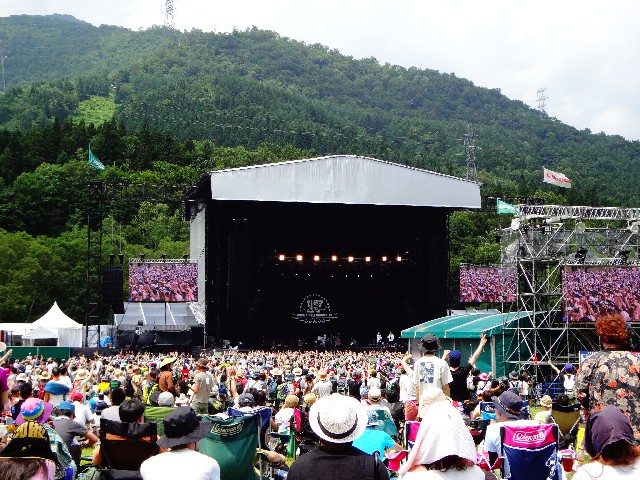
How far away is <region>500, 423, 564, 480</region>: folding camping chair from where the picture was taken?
259 inches

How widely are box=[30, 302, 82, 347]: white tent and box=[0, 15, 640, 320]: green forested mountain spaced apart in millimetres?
16461

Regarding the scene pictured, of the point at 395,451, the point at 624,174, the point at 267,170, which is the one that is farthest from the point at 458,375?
the point at 624,174

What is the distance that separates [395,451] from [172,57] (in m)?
146

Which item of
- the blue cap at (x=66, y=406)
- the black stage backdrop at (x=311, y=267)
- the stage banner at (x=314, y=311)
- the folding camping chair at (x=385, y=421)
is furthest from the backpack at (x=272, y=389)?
the stage banner at (x=314, y=311)

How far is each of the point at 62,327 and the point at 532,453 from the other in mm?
34242

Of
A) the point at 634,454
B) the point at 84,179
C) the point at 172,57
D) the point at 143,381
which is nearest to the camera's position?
the point at 634,454

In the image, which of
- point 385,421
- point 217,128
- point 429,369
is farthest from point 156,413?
point 217,128

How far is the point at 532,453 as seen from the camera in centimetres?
658

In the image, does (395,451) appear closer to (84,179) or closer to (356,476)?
(356,476)

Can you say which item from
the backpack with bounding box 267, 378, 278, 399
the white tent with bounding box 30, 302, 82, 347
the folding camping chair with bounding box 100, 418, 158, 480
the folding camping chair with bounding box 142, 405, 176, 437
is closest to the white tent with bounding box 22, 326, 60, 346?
the white tent with bounding box 30, 302, 82, 347

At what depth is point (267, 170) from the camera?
122 ft

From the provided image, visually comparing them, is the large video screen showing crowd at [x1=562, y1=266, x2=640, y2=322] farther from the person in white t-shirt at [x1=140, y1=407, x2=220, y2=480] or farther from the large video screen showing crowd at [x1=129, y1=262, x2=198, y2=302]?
the person in white t-shirt at [x1=140, y1=407, x2=220, y2=480]

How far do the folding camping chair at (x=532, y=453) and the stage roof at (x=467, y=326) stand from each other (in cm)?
1776

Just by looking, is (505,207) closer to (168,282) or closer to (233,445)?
(168,282)
